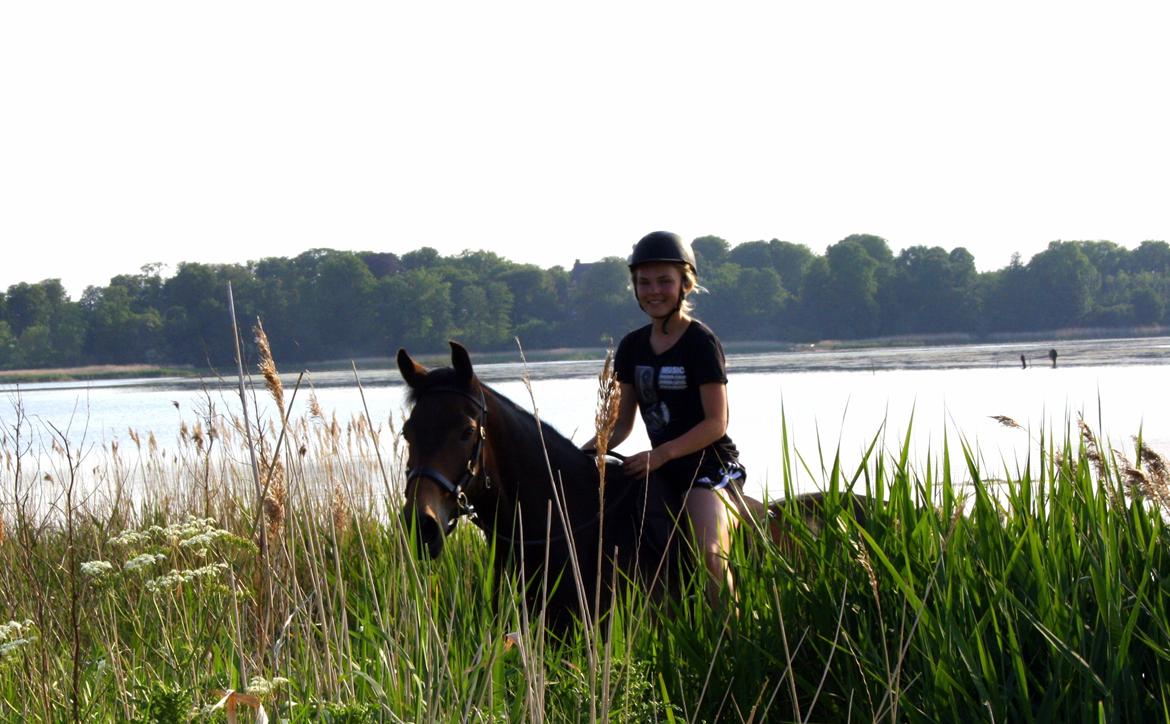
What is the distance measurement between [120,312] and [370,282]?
21.1m

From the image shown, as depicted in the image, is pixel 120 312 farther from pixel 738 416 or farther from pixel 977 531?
pixel 977 531

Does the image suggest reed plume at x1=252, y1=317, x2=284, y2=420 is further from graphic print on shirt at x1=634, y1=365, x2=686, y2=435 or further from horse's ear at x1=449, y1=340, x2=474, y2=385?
graphic print on shirt at x1=634, y1=365, x2=686, y2=435

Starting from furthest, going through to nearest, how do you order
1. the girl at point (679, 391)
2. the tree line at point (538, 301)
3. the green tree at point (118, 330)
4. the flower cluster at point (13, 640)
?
the tree line at point (538, 301) → the green tree at point (118, 330) → the girl at point (679, 391) → the flower cluster at point (13, 640)

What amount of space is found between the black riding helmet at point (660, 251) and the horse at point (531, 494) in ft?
2.63

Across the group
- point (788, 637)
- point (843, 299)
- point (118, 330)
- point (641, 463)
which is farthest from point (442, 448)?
point (843, 299)

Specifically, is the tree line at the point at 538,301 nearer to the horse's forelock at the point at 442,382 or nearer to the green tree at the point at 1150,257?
the green tree at the point at 1150,257

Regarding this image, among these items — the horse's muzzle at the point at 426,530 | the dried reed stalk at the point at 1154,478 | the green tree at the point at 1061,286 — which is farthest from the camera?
the green tree at the point at 1061,286

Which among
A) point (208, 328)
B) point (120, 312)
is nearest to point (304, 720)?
point (208, 328)

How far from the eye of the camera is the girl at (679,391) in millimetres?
4535

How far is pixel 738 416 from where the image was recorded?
84.0 ft

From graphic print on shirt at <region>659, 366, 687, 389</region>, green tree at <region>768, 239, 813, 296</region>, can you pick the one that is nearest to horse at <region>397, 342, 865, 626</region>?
graphic print on shirt at <region>659, 366, 687, 389</region>

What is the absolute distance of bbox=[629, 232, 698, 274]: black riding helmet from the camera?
4855 millimetres

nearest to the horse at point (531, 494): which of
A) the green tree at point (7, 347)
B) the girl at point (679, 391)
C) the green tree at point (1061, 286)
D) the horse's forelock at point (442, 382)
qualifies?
the horse's forelock at point (442, 382)

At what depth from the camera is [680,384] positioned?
186 inches
